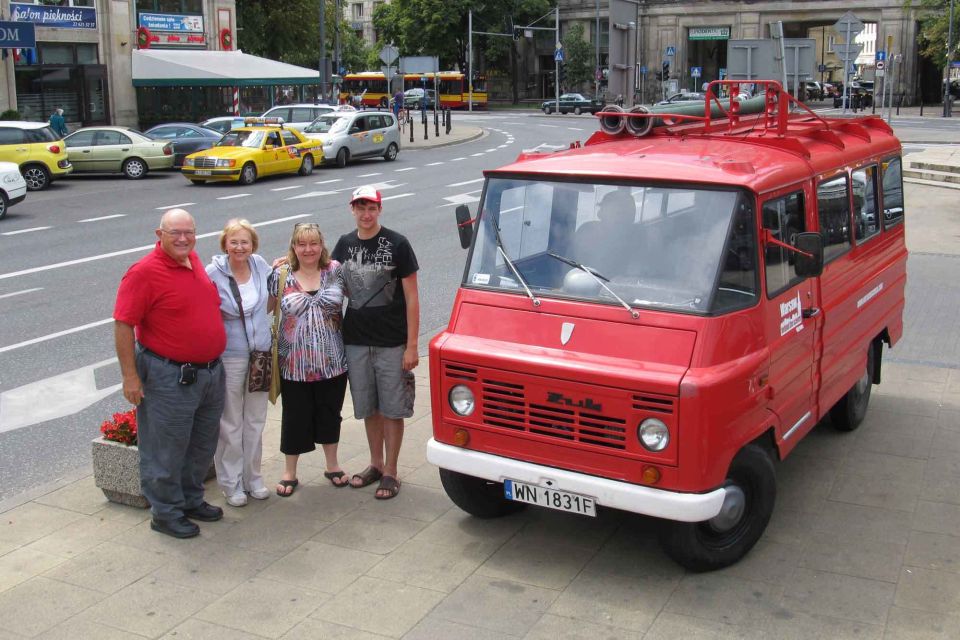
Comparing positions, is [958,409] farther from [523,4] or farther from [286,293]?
[523,4]

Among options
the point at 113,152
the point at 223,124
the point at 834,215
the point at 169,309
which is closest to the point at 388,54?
the point at 223,124

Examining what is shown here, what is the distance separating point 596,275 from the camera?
5793mm

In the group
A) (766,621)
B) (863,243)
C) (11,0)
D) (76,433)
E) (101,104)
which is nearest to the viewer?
(766,621)

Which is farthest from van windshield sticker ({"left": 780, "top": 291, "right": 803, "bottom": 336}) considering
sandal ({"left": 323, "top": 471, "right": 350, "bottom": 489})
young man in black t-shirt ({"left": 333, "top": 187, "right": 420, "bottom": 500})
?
sandal ({"left": 323, "top": 471, "right": 350, "bottom": 489})

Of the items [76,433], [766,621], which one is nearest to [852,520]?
[766,621]

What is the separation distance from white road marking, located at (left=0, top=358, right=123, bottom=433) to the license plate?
4575mm

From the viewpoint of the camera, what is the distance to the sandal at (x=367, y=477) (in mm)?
6977

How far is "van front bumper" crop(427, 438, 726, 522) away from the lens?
5230 mm

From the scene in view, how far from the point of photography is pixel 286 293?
258 inches

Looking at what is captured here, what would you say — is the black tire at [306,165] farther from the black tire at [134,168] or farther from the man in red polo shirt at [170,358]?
the man in red polo shirt at [170,358]

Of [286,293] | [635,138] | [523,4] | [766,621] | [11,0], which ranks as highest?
[523,4]

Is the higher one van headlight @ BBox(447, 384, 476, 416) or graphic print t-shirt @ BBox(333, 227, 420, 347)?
graphic print t-shirt @ BBox(333, 227, 420, 347)

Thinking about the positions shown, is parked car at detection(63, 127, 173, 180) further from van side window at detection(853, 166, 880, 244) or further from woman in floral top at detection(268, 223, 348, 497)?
van side window at detection(853, 166, 880, 244)

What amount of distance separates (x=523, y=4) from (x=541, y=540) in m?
85.1
